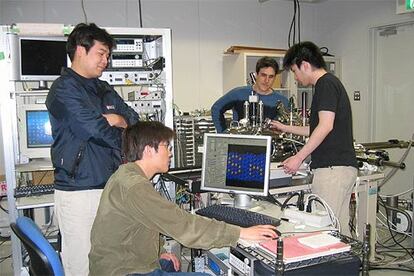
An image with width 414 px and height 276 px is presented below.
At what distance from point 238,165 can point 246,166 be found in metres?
0.04

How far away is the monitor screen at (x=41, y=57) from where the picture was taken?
115 inches

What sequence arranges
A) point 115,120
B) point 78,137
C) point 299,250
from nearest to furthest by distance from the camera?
point 299,250, point 78,137, point 115,120

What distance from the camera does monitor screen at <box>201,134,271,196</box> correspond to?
2006 mm

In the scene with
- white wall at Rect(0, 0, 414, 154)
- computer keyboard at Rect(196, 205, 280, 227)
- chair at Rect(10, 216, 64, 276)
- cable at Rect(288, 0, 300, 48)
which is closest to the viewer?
chair at Rect(10, 216, 64, 276)

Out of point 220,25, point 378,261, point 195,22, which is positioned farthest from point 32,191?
point 220,25

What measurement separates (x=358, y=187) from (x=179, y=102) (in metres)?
2.54

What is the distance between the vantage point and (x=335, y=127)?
2240 mm

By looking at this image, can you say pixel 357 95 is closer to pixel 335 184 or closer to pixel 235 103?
pixel 235 103

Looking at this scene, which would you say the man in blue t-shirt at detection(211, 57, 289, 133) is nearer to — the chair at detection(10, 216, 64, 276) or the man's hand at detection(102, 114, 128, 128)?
the man's hand at detection(102, 114, 128, 128)

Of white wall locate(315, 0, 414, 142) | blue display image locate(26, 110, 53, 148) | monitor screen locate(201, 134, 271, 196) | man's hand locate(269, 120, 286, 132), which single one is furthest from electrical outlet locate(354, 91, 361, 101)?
blue display image locate(26, 110, 53, 148)

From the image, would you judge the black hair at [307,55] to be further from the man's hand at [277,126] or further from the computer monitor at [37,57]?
the computer monitor at [37,57]

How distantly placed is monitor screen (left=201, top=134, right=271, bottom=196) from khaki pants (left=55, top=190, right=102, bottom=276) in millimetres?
606

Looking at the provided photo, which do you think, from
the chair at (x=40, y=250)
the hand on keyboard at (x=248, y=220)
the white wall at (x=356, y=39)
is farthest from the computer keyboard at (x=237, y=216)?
the white wall at (x=356, y=39)

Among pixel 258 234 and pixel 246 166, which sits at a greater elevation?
pixel 246 166
